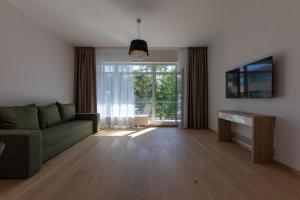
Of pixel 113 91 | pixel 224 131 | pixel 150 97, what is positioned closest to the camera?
pixel 224 131

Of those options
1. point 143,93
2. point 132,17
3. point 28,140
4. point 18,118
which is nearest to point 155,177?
point 28,140

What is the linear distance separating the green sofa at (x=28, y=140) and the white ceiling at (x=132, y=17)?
1.84 metres

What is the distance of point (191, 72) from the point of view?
6.70 m

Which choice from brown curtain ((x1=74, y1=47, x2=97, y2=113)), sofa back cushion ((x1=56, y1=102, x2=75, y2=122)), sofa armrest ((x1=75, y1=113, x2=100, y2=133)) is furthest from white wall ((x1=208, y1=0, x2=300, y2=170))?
brown curtain ((x1=74, y1=47, x2=97, y2=113))

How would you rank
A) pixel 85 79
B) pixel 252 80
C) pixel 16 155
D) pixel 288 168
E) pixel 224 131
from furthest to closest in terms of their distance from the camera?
pixel 85 79 → pixel 224 131 → pixel 252 80 → pixel 288 168 → pixel 16 155

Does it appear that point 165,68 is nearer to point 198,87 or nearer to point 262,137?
point 198,87

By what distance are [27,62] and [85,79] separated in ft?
8.22

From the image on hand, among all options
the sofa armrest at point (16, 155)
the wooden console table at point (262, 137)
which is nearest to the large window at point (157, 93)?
the wooden console table at point (262, 137)

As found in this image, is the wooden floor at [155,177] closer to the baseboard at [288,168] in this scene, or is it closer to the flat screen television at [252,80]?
the baseboard at [288,168]

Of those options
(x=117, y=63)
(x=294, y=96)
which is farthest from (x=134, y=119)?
(x=294, y=96)

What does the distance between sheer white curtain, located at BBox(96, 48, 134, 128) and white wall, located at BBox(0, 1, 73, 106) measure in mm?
1192

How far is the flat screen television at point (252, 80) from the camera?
318cm

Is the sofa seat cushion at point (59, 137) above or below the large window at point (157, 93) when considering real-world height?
below

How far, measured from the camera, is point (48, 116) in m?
4.27
